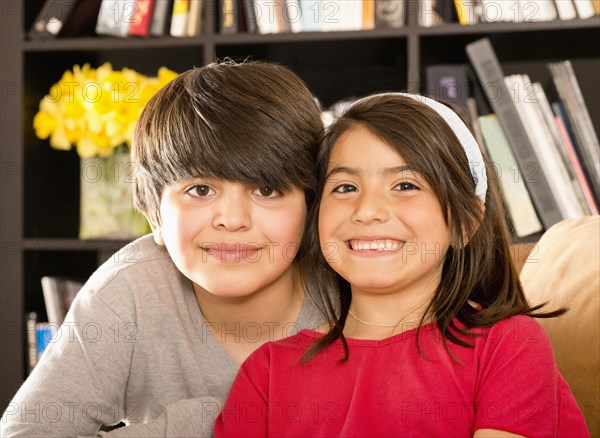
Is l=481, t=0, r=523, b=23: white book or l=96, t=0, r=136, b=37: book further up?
l=96, t=0, r=136, b=37: book

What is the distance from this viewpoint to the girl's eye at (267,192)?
50.1 inches

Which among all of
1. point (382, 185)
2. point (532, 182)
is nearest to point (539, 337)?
point (382, 185)

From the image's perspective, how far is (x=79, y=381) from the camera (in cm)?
124

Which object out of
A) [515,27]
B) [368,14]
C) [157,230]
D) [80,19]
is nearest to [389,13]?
[368,14]

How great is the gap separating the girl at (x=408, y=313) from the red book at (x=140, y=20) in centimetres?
96

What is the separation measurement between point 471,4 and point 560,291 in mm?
982

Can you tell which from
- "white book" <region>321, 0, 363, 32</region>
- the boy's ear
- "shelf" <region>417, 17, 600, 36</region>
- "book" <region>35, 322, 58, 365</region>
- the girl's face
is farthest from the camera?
"book" <region>35, 322, 58, 365</region>

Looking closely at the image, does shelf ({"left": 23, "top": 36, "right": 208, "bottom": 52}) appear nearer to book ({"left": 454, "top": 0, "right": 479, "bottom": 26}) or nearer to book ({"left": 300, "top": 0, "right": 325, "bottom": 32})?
book ({"left": 300, "top": 0, "right": 325, "bottom": 32})

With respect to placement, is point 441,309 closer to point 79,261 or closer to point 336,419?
point 336,419

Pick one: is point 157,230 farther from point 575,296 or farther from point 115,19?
point 115,19

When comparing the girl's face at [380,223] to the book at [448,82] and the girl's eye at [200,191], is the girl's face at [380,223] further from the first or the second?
the book at [448,82]

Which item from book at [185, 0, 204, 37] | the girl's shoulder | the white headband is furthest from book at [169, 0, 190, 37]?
the girl's shoulder

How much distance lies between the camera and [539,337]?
1.06 meters

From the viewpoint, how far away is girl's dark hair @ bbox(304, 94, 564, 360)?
3.76ft
